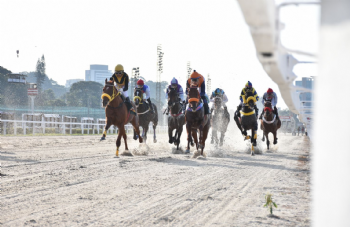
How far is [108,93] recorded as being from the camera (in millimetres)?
11789

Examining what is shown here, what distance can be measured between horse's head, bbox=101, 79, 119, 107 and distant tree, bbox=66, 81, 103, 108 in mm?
99402

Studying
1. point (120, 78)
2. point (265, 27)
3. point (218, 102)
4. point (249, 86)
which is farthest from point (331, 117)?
point (218, 102)

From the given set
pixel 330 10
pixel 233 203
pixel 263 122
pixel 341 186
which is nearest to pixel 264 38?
pixel 330 10

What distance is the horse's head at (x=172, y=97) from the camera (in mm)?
13805

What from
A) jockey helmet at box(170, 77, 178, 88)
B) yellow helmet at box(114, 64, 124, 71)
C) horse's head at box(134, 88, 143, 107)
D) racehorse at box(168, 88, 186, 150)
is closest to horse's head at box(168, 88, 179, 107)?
racehorse at box(168, 88, 186, 150)

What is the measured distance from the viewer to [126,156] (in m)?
12.4

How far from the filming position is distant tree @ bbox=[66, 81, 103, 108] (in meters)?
112

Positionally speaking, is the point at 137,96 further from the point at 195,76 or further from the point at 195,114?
the point at 195,76

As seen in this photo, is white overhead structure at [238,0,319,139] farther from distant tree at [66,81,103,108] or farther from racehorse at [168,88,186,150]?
distant tree at [66,81,103,108]

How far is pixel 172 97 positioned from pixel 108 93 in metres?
2.78

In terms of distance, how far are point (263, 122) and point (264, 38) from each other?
15558 mm

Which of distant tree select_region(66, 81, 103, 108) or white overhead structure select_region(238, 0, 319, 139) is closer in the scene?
white overhead structure select_region(238, 0, 319, 139)

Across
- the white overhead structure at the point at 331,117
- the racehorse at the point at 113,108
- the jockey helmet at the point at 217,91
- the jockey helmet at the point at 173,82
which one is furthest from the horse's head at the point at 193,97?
the white overhead structure at the point at 331,117

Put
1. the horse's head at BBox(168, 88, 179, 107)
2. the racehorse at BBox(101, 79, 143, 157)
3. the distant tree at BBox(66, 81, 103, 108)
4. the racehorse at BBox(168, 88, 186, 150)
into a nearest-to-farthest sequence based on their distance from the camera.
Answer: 1. the racehorse at BBox(101, 79, 143, 157)
2. the horse's head at BBox(168, 88, 179, 107)
3. the racehorse at BBox(168, 88, 186, 150)
4. the distant tree at BBox(66, 81, 103, 108)
